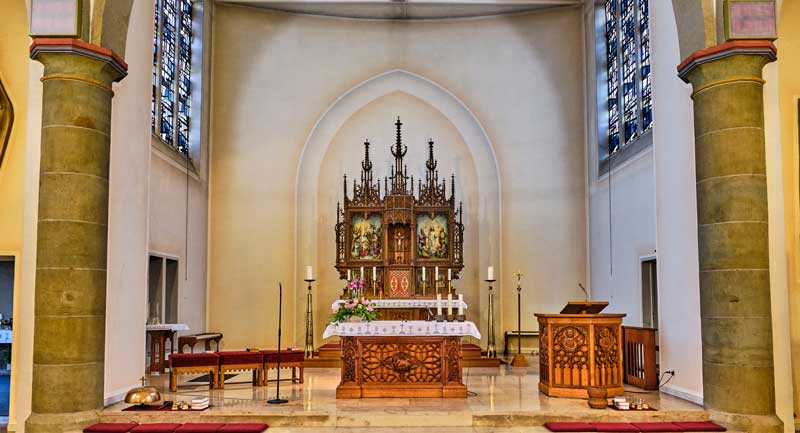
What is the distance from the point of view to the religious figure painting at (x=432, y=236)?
13.3m

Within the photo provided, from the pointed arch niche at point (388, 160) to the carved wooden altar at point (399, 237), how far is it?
105cm

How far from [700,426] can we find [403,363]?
3.16 m

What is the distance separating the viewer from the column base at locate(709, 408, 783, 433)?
22.9 ft

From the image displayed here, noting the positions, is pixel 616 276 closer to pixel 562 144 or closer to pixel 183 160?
pixel 562 144

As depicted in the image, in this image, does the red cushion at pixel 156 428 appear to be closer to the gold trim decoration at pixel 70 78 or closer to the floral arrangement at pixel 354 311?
the floral arrangement at pixel 354 311

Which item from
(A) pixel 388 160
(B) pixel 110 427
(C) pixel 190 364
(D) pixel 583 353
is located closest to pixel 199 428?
(B) pixel 110 427

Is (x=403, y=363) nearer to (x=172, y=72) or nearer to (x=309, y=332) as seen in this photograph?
(x=309, y=332)

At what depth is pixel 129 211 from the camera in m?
8.16

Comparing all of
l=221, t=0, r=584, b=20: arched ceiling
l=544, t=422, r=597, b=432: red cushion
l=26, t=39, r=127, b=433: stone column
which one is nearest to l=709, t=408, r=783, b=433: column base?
l=544, t=422, r=597, b=432: red cushion

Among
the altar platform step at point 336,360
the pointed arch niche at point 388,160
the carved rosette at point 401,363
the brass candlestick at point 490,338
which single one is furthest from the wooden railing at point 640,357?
the pointed arch niche at point 388,160

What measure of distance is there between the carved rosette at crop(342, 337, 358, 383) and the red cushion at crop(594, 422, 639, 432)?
275 centimetres

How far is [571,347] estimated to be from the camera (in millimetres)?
8320

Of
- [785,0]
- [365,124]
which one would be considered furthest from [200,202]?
[785,0]

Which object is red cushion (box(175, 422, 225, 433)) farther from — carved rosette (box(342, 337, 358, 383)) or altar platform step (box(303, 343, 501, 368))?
altar platform step (box(303, 343, 501, 368))
